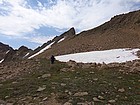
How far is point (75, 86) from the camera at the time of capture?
1450 cm

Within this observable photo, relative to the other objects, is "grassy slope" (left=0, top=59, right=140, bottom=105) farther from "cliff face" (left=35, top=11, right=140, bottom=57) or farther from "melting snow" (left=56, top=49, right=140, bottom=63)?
"cliff face" (left=35, top=11, right=140, bottom=57)

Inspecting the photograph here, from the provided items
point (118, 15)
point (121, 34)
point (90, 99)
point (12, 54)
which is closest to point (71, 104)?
point (90, 99)

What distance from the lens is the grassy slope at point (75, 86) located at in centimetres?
1287

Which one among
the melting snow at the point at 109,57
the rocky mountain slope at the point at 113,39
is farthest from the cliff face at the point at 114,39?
the melting snow at the point at 109,57

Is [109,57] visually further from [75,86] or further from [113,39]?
[113,39]

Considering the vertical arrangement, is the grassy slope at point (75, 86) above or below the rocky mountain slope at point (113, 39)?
below

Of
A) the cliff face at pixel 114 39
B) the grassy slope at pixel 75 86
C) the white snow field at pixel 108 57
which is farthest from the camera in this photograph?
the cliff face at pixel 114 39

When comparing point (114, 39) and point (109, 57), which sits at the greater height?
point (114, 39)

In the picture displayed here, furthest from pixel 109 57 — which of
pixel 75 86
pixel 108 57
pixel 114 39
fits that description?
pixel 114 39

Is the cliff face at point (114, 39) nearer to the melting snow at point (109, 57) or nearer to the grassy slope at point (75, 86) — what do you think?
the melting snow at point (109, 57)

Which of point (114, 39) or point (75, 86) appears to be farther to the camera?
point (114, 39)

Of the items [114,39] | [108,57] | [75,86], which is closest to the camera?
[75,86]

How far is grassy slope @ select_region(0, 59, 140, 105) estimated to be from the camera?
1287 cm

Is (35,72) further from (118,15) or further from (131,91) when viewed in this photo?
(118,15)
